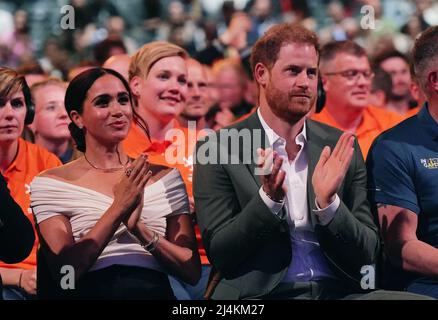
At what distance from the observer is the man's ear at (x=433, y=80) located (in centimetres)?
355

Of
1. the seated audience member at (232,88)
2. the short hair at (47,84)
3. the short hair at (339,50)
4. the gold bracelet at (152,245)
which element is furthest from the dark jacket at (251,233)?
the seated audience member at (232,88)

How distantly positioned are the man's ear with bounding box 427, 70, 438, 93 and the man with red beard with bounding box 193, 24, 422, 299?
14.4 inches

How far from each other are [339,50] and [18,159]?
5.46 ft

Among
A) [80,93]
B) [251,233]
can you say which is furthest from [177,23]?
[251,233]

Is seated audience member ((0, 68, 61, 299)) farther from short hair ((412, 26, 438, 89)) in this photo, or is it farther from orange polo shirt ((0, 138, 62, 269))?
short hair ((412, 26, 438, 89))

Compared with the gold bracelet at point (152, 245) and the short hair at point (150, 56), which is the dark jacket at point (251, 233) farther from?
the short hair at point (150, 56)

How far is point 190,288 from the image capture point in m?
3.70

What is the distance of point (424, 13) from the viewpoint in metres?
7.83

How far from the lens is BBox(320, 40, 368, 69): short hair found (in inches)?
186

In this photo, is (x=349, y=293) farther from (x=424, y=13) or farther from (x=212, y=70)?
(x=424, y=13)

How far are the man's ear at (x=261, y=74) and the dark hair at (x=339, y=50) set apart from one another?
4.34 ft

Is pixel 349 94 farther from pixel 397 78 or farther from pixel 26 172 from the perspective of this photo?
pixel 26 172

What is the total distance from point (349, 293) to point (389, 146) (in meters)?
0.52

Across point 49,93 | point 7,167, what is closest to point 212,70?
point 49,93
